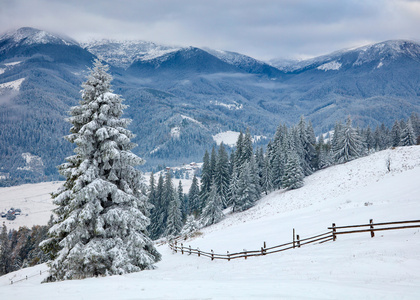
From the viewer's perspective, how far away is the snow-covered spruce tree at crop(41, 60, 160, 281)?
13211mm

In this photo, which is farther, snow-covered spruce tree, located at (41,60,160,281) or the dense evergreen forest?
the dense evergreen forest

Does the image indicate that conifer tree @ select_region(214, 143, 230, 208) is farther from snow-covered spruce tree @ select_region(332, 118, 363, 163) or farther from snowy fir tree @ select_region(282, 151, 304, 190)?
snow-covered spruce tree @ select_region(332, 118, 363, 163)

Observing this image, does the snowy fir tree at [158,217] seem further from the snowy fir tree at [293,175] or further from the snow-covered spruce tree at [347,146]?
the snow-covered spruce tree at [347,146]

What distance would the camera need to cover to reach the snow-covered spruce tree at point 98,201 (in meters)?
13.2

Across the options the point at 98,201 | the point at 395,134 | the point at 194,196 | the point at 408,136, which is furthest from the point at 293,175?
the point at 395,134

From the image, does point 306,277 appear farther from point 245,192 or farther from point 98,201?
point 245,192

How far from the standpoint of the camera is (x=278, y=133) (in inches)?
2534

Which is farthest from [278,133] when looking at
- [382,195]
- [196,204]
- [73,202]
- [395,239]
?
[73,202]

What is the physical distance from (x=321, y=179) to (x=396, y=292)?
1814 inches

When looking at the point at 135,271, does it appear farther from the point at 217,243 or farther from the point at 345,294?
the point at 217,243

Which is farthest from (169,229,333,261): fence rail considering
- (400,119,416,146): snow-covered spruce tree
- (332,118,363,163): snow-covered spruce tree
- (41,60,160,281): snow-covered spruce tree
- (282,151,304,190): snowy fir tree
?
(400,119,416,146): snow-covered spruce tree

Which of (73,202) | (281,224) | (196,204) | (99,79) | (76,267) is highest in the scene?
(99,79)

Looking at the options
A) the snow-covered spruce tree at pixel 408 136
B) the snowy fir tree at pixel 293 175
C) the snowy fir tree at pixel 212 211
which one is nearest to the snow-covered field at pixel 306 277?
the snowy fir tree at pixel 212 211

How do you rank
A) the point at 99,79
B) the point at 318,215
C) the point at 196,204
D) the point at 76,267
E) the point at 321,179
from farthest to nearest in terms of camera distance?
the point at 196,204 < the point at 321,179 < the point at 318,215 < the point at 99,79 < the point at 76,267
